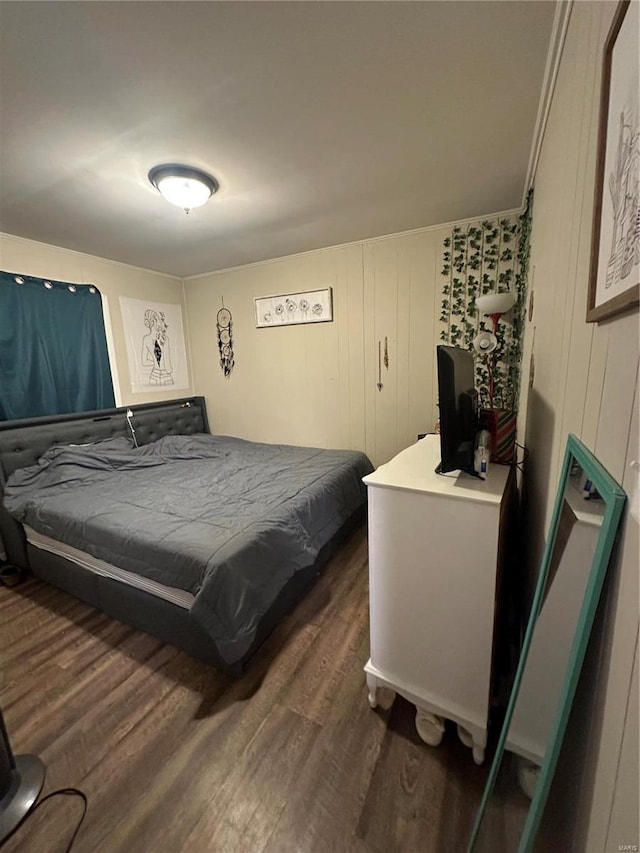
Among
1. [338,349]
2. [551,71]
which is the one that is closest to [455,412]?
[551,71]

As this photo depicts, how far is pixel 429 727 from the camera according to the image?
49.9 inches

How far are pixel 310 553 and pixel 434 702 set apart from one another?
2.97 ft

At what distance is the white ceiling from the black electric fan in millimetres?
2345

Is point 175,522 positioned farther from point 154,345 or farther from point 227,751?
point 154,345

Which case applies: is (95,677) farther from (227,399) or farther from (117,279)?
(117,279)

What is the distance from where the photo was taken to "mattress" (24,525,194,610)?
159 cm

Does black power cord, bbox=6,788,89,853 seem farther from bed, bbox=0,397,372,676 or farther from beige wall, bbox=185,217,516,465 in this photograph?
beige wall, bbox=185,217,516,465

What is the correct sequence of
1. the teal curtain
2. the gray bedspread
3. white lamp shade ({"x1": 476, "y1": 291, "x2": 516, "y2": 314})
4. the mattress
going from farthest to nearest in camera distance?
the teal curtain < white lamp shade ({"x1": 476, "y1": 291, "x2": 516, "y2": 314}) < the mattress < the gray bedspread

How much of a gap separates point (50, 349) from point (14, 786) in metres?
2.80

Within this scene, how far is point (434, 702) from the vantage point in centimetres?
126

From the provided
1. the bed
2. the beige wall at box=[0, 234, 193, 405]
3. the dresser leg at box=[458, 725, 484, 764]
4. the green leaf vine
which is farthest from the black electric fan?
the green leaf vine

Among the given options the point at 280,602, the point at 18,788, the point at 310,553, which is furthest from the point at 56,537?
the point at 310,553

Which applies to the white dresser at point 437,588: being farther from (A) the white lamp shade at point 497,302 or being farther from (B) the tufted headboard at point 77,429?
(B) the tufted headboard at point 77,429

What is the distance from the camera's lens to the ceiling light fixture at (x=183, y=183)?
5.77ft
